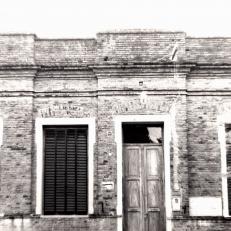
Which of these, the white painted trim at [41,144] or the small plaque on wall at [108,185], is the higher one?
the white painted trim at [41,144]

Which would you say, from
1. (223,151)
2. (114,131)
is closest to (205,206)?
(223,151)

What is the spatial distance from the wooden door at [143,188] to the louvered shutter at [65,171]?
1.00m

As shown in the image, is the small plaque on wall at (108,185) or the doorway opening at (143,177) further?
the doorway opening at (143,177)

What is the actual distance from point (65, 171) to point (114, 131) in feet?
4.93

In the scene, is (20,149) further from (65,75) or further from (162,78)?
(162,78)

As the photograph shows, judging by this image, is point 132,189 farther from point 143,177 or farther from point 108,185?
point 108,185

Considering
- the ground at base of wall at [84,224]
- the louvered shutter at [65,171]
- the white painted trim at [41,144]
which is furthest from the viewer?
the louvered shutter at [65,171]

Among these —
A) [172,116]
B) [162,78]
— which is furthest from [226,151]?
[162,78]

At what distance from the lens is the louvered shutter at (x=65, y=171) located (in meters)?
11.3

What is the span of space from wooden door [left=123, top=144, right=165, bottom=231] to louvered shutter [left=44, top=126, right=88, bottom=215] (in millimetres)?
997

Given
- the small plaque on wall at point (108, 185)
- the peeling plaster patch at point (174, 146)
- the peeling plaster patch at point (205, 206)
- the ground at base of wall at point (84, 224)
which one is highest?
the peeling plaster patch at point (174, 146)

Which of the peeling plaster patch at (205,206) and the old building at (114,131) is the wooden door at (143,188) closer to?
the old building at (114,131)

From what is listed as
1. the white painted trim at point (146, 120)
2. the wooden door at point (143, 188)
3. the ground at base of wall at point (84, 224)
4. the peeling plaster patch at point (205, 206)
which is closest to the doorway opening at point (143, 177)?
the wooden door at point (143, 188)

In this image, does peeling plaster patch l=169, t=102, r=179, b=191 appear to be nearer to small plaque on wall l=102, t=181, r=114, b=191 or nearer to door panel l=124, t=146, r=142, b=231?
door panel l=124, t=146, r=142, b=231
